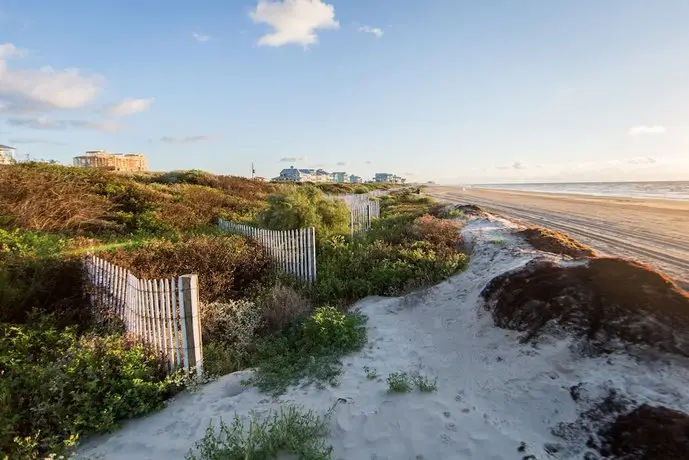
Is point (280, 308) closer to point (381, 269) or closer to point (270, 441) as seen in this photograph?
point (381, 269)

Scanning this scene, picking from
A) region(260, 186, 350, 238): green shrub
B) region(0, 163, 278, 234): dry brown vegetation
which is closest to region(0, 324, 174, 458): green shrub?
region(0, 163, 278, 234): dry brown vegetation

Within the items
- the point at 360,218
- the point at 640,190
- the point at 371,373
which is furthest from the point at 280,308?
the point at 640,190

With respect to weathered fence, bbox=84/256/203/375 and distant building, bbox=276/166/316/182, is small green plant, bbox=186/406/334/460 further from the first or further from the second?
distant building, bbox=276/166/316/182

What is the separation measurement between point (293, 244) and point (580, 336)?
245 inches

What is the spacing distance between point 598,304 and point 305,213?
796 cm

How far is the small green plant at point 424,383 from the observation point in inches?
168

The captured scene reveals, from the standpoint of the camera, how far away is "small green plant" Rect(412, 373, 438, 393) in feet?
14.0

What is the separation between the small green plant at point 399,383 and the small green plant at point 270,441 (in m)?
0.93

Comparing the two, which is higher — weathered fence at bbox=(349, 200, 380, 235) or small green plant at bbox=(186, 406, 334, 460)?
→ weathered fence at bbox=(349, 200, 380, 235)

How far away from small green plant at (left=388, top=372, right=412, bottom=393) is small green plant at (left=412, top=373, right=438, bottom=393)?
0.10 m

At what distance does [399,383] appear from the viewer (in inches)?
170

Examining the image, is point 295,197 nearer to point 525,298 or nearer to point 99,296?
point 99,296

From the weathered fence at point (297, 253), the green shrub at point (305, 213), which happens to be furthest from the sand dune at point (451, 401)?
the green shrub at point (305, 213)

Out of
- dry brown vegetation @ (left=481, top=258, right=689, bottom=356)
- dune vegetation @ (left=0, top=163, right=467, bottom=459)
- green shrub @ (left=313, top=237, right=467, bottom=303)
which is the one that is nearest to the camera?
dune vegetation @ (left=0, top=163, right=467, bottom=459)
